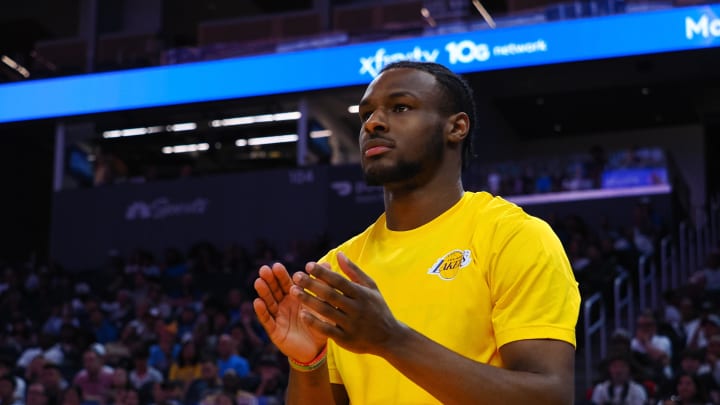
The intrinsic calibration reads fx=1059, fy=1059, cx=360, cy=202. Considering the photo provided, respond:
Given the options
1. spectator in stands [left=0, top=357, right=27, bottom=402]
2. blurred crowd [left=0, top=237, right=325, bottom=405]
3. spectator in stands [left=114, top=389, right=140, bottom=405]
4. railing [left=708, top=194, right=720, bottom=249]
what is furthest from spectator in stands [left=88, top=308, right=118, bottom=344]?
railing [left=708, top=194, right=720, bottom=249]

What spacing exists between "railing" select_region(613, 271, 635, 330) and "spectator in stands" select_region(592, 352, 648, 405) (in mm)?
2401

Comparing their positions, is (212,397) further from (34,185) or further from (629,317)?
(34,185)

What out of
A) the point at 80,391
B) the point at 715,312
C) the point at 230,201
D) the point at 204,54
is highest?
the point at 204,54

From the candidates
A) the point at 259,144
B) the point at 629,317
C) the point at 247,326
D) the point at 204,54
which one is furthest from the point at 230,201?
the point at 629,317

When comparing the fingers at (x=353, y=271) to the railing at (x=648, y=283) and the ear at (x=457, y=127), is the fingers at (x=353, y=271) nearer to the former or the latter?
the ear at (x=457, y=127)

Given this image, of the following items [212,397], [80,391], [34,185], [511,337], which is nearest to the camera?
[511,337]

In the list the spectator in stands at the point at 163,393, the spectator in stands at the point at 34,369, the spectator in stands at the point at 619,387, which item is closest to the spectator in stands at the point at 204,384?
the spectator in stands at the point at 163,393

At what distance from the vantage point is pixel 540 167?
15977mm

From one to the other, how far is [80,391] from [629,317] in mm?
5777

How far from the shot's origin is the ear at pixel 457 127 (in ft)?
8.04

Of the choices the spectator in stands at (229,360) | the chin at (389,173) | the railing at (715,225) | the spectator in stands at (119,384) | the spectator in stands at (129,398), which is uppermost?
the railing at (715,225)

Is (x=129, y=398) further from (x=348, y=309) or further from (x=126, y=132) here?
(x=126, y=132)

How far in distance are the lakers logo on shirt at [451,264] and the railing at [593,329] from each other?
305 inches

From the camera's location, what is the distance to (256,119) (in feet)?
60.2
